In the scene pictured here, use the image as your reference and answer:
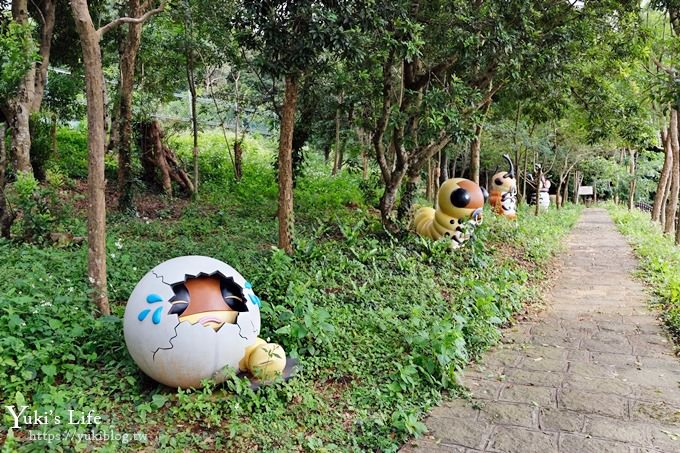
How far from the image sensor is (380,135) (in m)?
9.59

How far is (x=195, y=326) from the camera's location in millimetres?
3840

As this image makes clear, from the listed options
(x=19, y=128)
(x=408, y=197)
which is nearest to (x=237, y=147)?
(x=408, y=197)

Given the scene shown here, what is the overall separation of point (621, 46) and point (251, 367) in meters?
9.52

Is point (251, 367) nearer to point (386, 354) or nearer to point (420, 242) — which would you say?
point (386, 354)

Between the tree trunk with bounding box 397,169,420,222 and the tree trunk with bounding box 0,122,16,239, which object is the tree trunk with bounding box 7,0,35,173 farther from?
the tree trunk with bounding box 397,169,420,222

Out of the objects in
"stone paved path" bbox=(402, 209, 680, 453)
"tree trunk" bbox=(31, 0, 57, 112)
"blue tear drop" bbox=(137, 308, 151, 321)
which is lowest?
"stone paved path" bbox=(402, 209, 680, 453)

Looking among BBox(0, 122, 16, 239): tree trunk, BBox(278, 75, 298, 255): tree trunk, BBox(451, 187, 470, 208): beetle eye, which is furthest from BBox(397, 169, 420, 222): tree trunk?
BBox(0, 122, 16, 239): tree trunk

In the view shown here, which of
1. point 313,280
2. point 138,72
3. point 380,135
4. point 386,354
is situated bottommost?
point 386,354

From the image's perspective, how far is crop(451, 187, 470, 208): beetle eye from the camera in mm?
9133

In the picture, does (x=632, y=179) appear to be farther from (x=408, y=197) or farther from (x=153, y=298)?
(x=153, y=298)

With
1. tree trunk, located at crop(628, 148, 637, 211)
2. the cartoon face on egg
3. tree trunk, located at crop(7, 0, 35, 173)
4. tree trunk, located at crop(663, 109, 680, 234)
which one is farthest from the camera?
tree trunk, located at crop(628, 148, 637, 211)

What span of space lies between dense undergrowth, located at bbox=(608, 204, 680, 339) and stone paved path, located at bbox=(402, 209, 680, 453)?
0.27m

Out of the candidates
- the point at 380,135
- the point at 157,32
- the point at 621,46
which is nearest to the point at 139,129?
the point at 157,32

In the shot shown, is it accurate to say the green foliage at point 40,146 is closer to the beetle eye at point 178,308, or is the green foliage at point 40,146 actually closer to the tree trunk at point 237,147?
the tree trunk at point 237,147
